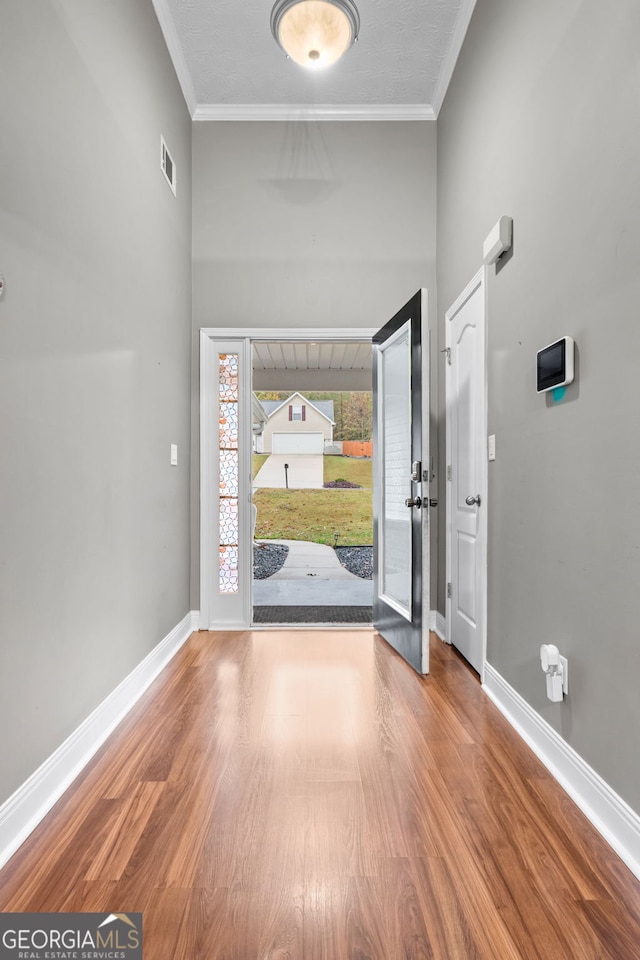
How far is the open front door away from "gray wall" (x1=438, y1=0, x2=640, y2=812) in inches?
15.5

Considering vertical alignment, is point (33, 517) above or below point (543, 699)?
above

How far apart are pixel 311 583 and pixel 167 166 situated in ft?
13.5

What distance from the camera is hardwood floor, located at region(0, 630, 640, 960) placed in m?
1.14

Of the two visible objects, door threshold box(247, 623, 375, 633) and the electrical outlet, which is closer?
the electrical outlet

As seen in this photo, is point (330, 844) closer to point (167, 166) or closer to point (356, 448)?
point (167, 166)

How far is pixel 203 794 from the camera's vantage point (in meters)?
1.65

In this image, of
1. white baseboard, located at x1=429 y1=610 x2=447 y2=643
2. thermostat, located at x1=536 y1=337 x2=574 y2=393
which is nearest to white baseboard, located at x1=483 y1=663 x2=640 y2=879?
white baseboard, located at x1=429 y1=610 x2=447 y2=643

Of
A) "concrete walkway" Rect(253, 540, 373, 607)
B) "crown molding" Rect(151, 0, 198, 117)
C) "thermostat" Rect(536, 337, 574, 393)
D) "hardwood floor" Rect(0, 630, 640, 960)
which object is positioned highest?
"crown molding" Rect(151, 0, 198, 117)

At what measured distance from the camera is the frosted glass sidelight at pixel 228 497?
11.7 ft

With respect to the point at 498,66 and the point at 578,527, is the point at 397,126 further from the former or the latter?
the point at 578,527

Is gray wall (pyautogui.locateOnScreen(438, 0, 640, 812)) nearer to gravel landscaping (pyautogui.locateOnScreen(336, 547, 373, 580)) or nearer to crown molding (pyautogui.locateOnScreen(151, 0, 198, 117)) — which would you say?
crown molding (pyautogui.locateOnScreen(151, 0, 198, 117))

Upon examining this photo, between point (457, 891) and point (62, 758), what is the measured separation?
48.5 inches

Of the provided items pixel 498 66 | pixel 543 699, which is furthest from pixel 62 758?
pixel 498 66

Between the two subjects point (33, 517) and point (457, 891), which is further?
point (33, 517)
